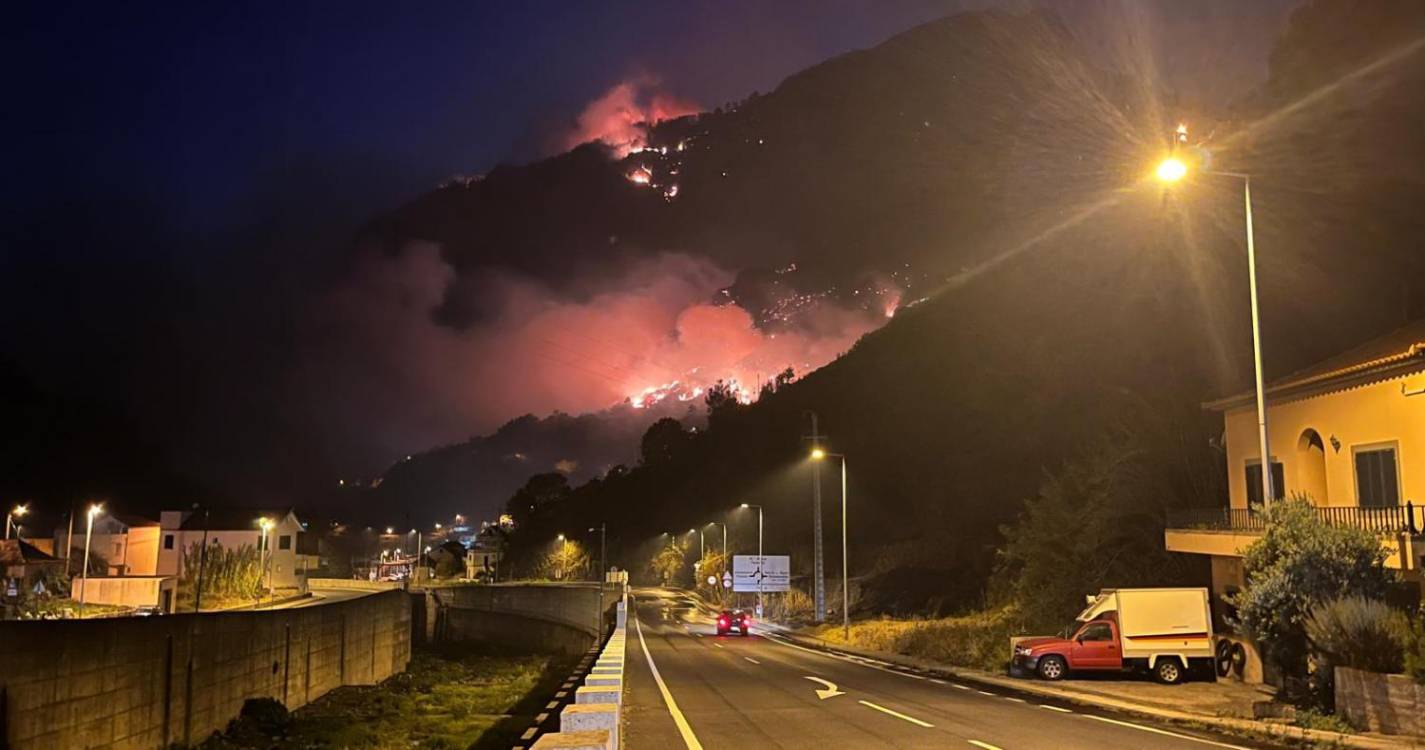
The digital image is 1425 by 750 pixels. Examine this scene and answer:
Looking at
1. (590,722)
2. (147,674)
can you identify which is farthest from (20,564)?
(590,722)

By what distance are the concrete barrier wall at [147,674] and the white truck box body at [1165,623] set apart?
20.8 m

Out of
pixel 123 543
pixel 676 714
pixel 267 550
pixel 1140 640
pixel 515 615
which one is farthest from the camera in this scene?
pixel 123 543

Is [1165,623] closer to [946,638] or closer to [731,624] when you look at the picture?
[946,638]

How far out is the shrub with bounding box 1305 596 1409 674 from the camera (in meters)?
15.1

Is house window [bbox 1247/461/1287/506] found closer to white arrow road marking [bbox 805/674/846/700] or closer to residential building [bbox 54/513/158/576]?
white arrow road marking [bbox 805/674/846/700]

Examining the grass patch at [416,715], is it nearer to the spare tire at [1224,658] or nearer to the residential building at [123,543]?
the spare tire at [1224,658]

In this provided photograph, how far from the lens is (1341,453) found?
2503 centimetres

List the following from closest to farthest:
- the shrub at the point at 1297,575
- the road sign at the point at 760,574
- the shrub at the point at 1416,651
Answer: the shrub at the point at 1416,651
the shrub at the point at 1297,575
the road sign at the point at 760,574

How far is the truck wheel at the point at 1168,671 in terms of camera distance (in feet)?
80.1

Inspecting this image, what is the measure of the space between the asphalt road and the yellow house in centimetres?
709

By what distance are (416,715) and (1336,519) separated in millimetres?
23061

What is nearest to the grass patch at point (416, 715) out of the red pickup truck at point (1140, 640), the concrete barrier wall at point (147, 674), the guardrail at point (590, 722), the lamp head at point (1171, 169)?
the concrete barrier wall at point (147, 674)

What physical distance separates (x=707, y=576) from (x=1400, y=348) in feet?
257

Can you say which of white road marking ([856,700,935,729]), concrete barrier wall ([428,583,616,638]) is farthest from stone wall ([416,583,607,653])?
white road marking ([856,700,935,729])
